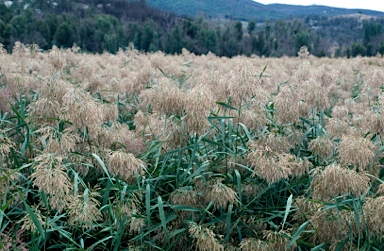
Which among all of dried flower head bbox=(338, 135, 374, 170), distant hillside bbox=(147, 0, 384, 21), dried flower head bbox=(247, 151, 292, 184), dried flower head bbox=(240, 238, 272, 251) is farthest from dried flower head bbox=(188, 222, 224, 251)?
distant hillside bbox=(147, 0, 384, 21)

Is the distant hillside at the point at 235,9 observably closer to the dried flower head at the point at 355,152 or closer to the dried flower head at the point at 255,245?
the dried flower head at the point at 255,245

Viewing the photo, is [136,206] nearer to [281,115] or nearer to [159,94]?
[159,94]

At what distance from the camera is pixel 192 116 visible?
12.2 ft

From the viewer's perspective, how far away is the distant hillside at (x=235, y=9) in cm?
12062

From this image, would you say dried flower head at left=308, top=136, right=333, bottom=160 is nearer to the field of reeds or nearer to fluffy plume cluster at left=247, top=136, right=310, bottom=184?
the field of reeds

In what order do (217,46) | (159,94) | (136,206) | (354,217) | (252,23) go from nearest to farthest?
(354,217)
(159,94)
(136,206)
(217,46)
(252,23)

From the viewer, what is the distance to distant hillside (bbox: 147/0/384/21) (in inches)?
4749

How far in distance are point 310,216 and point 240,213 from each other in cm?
66

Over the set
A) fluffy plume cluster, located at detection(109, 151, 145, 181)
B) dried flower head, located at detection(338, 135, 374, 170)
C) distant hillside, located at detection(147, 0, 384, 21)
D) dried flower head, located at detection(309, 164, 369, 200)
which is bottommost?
distant hillside, located at detection(147, 0, 384, 21)

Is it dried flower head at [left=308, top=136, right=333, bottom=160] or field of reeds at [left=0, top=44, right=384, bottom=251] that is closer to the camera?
field of reeds at [left=0, top=44, right=384, bottom=251]

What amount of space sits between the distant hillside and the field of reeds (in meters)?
108

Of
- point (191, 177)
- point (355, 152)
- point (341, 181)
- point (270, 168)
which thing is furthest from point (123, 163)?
point (355, 152)

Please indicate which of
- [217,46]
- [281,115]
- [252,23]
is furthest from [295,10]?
[281,115]

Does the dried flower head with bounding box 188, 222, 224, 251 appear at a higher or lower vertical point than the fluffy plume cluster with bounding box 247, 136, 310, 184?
lower
